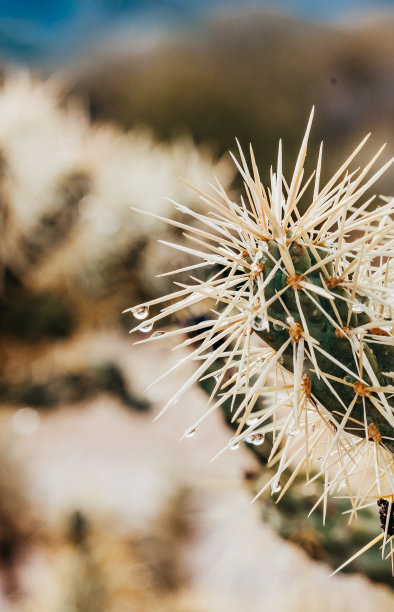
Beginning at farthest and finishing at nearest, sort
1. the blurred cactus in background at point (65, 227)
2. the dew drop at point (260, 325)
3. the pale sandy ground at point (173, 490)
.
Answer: the blurred cactus in background at point (65, 227), the pale sandy ground at point (173, 490), the dew drop at point (260, 325)

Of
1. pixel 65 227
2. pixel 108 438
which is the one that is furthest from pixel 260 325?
pixel 108 438

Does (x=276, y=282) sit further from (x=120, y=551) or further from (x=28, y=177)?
(x=120, y=551)

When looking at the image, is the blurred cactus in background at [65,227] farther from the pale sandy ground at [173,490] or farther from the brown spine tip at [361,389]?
the brown spine tip at [361,389]

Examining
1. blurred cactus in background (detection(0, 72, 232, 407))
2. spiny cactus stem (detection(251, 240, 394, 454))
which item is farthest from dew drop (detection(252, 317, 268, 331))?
blurred cactus in background (detection(0, 72, 232, 407))

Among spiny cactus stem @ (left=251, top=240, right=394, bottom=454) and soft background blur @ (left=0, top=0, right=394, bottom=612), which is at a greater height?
spiny cactus stem @ (left=251, top=240, right=394, bottom=454)

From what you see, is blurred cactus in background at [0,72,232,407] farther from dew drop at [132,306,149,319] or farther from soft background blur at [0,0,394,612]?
dew drop at [132,306,149,319]

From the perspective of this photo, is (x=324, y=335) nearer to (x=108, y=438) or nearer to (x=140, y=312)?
(x=140, y=312)

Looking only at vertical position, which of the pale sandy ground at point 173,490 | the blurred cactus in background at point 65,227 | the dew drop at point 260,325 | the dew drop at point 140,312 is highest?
the dew drop at point 260,325

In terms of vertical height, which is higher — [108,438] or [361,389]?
[361,389]

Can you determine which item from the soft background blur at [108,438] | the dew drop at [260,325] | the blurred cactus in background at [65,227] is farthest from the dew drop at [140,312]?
the blurred cactus in background at [65,227]
